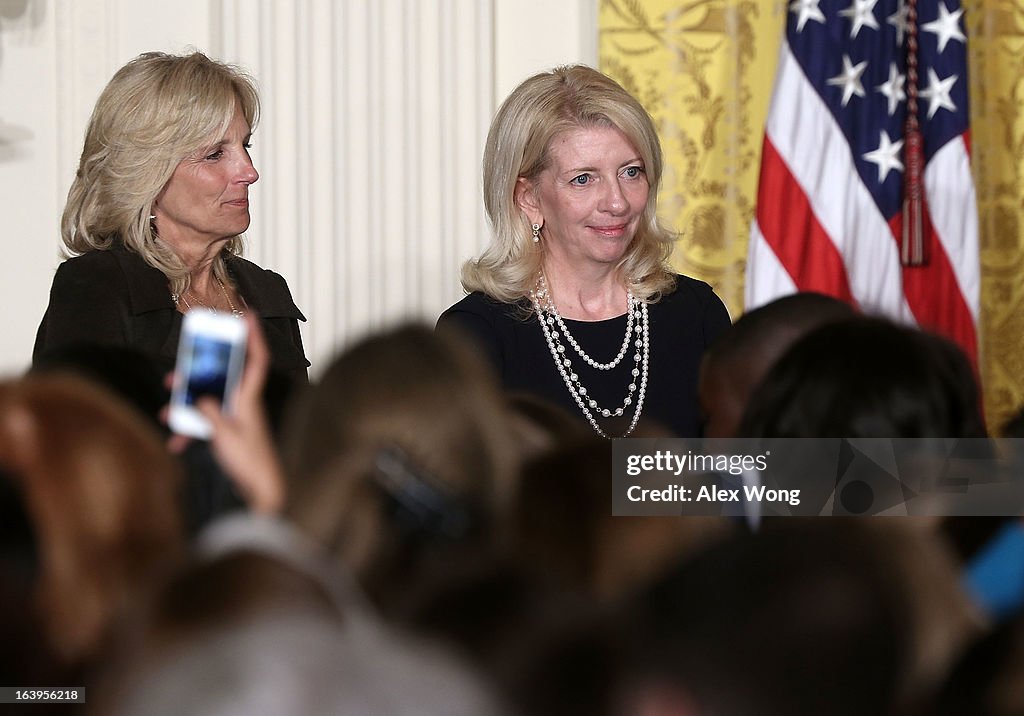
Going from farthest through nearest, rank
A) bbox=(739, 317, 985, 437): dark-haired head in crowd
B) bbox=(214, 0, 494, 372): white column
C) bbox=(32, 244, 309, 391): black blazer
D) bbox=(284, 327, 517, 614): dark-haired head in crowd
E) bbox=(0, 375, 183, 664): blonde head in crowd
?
1. bbox=(214, 0, 494, 372): white column
2. bbox=(32, 244, 309, 391): black blazer
3. bbox=(739, 317, 985, 437): dark-haired head in crowd
4. bbox=(284, 327, 517, 614): dark-haired head in crowd
5. bbox=(0, 375, 183, 664): blonde head in crowd

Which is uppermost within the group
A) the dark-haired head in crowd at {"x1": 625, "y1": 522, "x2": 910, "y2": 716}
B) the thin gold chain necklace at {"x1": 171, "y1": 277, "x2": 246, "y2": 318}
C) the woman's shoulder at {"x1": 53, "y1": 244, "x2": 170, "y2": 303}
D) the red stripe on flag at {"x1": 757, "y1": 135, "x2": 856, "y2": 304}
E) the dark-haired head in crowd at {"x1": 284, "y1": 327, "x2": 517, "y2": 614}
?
the red stripe on flag at {"x1": 757, "y1": 135, "x2": 856, "y2": 304}

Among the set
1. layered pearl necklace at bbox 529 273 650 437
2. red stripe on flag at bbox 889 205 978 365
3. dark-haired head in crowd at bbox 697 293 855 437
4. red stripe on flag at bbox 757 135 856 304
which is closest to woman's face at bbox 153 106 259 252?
layered pearl necklace at bbox 529 273 650 437

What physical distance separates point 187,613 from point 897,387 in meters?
0.99

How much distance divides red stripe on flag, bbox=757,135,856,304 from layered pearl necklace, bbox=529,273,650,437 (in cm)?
84

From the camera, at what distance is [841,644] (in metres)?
1.14

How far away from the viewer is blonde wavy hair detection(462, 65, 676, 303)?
11.4 feet

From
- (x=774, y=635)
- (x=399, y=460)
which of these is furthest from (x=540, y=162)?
(x=774, y=635)

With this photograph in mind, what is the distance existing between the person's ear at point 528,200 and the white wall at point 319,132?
28.7 inches

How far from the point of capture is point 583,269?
3.53 m

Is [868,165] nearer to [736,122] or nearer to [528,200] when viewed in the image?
[736,122]

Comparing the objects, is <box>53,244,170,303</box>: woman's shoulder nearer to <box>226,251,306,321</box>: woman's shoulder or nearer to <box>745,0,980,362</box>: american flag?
<box>226,251,306,321</box>: woman's shoulder

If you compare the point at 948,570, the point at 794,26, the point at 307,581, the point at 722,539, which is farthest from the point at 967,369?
the point at 794,26

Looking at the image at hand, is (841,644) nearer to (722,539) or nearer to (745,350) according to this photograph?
(722,539)

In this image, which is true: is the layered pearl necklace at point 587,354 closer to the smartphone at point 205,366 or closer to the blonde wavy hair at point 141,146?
the blonde wavy hair at point 141,146
